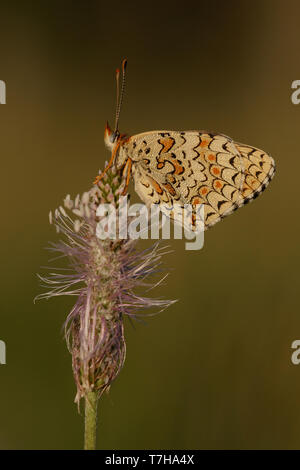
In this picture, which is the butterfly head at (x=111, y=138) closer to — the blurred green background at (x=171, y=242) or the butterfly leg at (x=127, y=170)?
the butterfly leg at (x=127, y=170)

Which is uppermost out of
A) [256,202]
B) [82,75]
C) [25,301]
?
[82,75]

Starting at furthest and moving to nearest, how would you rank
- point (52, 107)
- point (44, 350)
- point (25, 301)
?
point (52, 107) < point (25, 301) < point (44, 350)

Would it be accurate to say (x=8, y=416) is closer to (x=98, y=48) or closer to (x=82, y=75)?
(x=82, y=75)

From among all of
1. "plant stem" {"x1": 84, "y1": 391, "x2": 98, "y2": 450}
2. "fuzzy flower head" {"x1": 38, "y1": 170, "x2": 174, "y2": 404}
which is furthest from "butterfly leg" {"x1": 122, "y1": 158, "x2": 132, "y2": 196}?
"plant stem" {"x1": 84, "y1": 391, "x2": 98, "y2": 450}

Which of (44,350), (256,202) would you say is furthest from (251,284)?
(44,350)

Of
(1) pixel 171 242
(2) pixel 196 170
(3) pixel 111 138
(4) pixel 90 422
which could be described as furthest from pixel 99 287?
(1) pixel 171 242

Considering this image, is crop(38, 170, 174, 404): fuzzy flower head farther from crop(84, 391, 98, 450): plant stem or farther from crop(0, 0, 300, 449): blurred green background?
Answer: crop(0, 0, 300, 449): blurred green background
